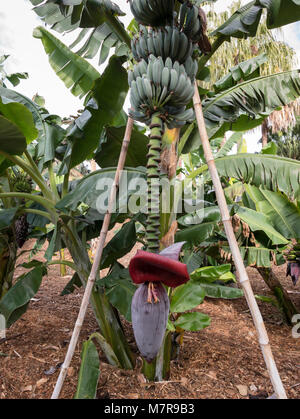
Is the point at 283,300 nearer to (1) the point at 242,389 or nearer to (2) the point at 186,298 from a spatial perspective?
(1) the point at 242,389

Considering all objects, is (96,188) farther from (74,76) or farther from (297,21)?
(297,21)

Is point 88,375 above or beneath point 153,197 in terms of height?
beneath

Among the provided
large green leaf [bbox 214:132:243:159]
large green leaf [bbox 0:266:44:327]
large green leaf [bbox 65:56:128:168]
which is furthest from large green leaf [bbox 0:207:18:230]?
large green leaf [bbox 214:132:243:159]

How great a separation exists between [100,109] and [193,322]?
1.28 metres

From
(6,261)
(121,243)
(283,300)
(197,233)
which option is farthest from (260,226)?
(6,261)

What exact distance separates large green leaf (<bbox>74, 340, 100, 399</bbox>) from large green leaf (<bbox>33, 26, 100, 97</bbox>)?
64.9 inches

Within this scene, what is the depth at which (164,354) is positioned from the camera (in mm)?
1542

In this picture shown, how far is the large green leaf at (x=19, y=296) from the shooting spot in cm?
160

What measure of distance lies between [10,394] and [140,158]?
1.52 meters

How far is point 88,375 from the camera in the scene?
1.31 metres

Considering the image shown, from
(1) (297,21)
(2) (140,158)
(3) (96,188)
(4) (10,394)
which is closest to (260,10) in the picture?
Answer: (1) (297,21)

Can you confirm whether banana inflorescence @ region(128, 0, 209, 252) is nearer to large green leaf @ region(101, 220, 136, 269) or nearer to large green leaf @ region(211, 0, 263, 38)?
large green leaf @ region(211, 0, 263, 38)

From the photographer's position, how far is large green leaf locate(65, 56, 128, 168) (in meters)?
1.54
